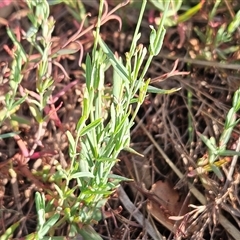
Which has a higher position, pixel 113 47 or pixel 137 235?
pixel 113 47

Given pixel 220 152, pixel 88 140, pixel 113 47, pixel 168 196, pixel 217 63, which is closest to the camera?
pixel 88 140

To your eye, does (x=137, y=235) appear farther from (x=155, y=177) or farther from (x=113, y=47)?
(x=113, y=47)

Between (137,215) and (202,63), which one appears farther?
(202,63)

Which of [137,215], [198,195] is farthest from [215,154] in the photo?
[137,215]

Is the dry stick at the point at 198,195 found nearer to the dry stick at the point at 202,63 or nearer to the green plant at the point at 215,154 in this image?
the green plant at the point at 215,154

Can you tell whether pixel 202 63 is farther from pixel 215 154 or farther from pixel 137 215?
pixel 137 215

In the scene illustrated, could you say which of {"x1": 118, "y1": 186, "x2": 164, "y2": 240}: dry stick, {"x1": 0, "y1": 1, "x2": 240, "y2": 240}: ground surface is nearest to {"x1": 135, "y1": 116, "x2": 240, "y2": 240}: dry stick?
{"x1": 0, "y1": 1, "x2": 240, "y2": 240}: ground surface

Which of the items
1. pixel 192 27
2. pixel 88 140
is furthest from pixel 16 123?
pixel 192 27
